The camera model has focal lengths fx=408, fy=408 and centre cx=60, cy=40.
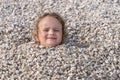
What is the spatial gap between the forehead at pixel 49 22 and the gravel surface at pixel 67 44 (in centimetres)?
32

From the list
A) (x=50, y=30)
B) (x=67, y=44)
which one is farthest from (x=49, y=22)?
(x=67, y=44)

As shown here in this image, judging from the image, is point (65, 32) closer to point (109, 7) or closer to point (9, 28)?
point (9, 28)

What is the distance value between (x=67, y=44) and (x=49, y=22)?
1.37 feet

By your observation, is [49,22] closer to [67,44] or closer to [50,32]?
[50,32]

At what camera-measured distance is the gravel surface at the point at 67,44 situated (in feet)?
17.6

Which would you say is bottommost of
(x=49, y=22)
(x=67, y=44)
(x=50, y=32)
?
(x=67, y=44)

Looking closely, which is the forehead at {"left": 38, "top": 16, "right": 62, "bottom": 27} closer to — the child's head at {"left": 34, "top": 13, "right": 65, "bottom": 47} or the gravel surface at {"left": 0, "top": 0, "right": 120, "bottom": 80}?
the child's head at {"left": 34, "top": 13, "right": 65, "bottom": 47}

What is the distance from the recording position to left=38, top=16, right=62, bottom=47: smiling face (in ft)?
19.4

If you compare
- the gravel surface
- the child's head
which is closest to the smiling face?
the child's head

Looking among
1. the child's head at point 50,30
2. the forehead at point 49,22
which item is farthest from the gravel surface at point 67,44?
the forehead at point 49,22

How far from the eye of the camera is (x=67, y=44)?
600 cm

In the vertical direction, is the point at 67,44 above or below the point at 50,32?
below

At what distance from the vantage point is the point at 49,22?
6004 mm

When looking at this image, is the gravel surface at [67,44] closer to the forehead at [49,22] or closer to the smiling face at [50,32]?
the smiling face at [50,32]
